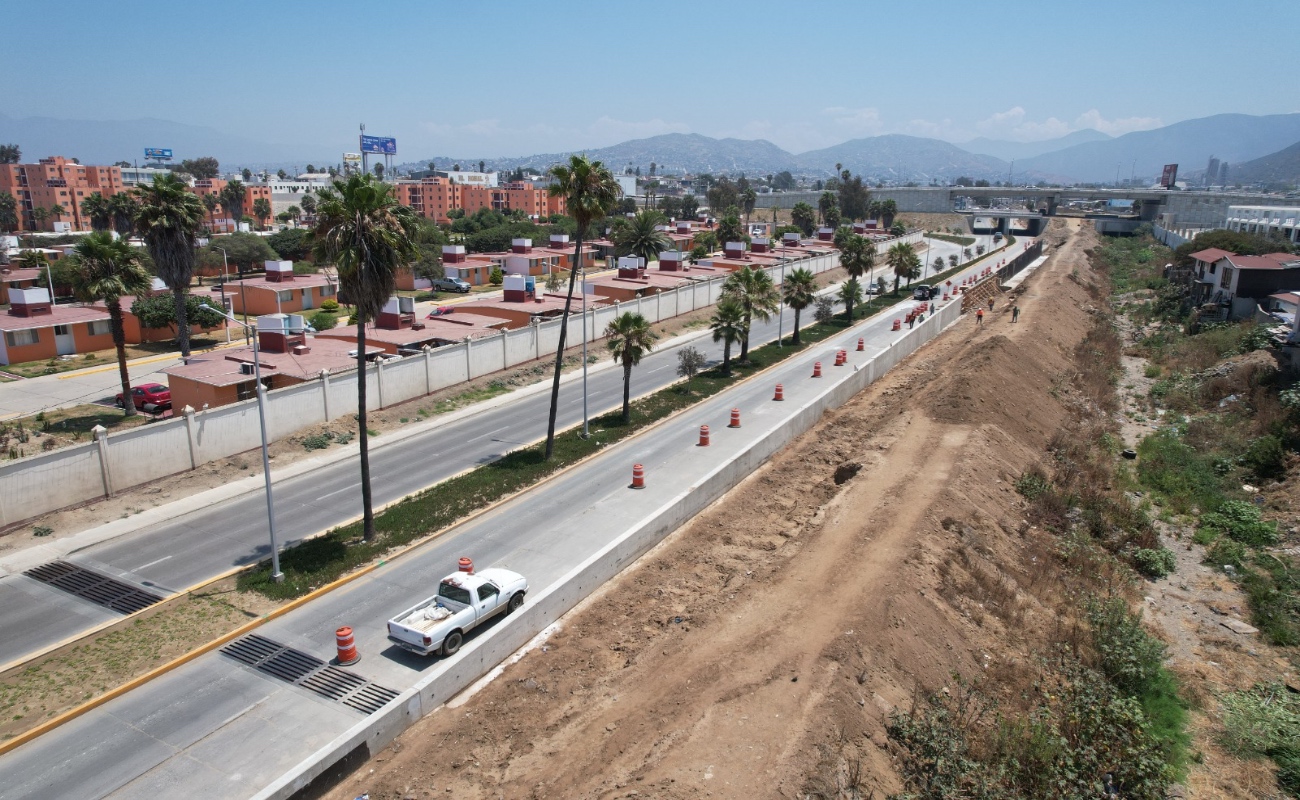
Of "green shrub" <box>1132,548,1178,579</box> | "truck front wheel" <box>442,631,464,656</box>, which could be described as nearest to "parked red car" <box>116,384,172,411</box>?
"truck front wheel" <box>442,631,464,656</box>

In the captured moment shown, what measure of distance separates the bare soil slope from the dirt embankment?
54mm

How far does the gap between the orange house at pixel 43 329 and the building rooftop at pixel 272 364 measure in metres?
19.8

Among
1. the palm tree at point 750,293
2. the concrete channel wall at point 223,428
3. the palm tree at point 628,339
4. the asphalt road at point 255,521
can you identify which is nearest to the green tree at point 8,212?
the concrete channel wall at point 223,428

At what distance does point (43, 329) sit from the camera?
2035 inches

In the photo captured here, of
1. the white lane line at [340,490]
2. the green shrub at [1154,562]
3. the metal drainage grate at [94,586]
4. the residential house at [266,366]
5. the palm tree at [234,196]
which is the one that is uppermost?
the palm tree at [234,196]

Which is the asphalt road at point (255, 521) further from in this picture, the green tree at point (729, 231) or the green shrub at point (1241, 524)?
the green tree at point (729, 231)

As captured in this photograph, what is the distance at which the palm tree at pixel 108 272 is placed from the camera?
3594cm

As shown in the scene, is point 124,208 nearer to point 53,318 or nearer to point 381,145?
point 53,318

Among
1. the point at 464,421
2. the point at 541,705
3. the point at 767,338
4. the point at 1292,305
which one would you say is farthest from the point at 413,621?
the point at 1292,305

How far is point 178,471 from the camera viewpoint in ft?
95.4

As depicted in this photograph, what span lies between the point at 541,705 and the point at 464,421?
76.4ft

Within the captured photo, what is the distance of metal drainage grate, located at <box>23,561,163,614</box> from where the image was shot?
20625 mm

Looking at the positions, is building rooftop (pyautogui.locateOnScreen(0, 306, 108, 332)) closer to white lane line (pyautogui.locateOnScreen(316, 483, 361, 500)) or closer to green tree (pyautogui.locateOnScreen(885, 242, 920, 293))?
white lane line (pyautogui.locateOnScreen(316, 483, 361, 500))

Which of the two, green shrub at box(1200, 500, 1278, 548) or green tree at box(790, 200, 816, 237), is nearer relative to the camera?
green shrub at box(1200, 500, 1278, 548)
